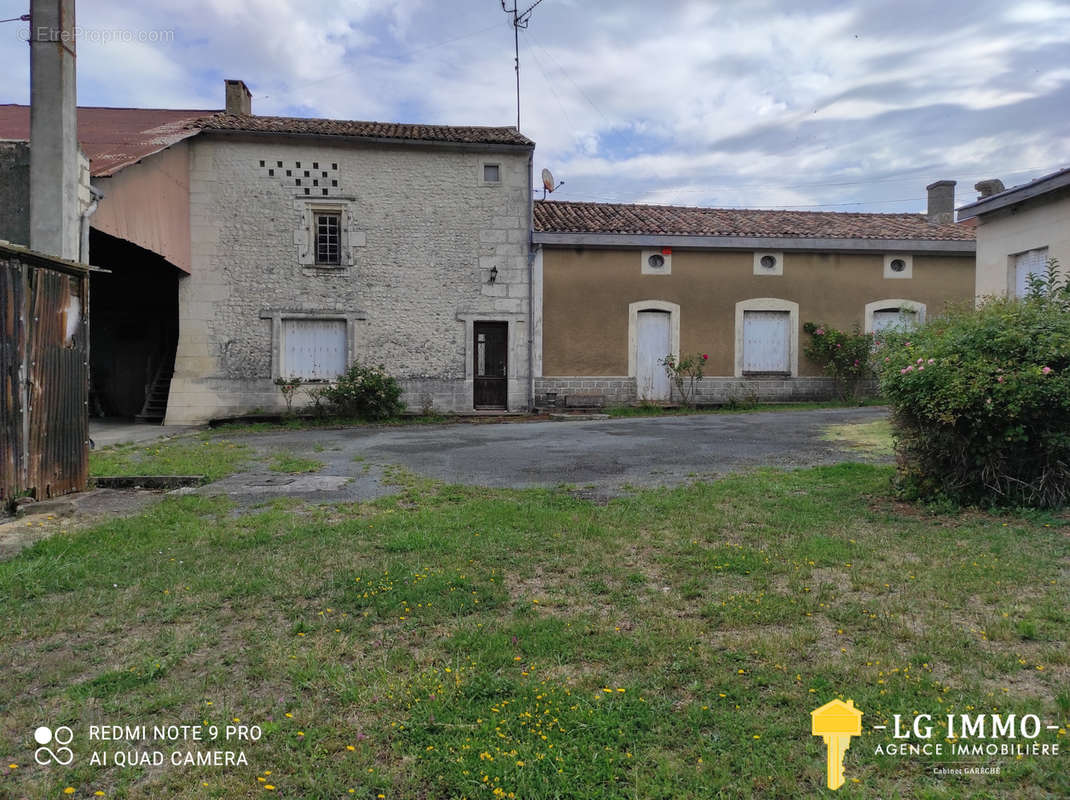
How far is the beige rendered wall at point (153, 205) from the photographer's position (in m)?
10.3

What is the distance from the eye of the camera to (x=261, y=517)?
537 centimetres

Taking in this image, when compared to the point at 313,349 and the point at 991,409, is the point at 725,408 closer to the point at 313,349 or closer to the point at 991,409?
the point at 313,349

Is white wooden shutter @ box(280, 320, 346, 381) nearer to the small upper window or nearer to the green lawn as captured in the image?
the small upper window

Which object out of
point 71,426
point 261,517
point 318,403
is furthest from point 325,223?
point 261,517

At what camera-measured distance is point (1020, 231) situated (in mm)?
10828

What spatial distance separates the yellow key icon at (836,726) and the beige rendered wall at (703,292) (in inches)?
521

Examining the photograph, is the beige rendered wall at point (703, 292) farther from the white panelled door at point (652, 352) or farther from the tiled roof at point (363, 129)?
the tiled roof at point (363, 129)

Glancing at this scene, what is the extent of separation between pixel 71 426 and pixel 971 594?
7.10 metres

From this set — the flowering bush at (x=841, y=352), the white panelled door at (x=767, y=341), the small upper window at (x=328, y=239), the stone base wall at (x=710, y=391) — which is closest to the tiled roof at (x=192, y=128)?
the small upper window at (x=328, y=239)

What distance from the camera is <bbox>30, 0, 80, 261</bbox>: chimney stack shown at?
705cm

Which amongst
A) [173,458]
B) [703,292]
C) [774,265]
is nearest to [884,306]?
[774,265]

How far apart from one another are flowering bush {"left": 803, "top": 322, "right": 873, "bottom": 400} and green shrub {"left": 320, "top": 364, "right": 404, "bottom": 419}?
9.65 meters

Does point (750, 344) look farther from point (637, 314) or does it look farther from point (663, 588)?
point (663, 588)

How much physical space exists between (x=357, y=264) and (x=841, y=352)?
1112 cm
